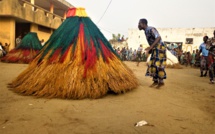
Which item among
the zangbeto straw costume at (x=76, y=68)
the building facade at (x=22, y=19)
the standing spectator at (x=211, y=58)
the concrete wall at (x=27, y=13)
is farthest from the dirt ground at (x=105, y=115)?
the building facade at (x=22, y=19)

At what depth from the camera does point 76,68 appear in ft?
11.6

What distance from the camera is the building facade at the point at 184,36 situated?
23172 millimetres

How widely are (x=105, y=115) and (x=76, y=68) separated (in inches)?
48.4

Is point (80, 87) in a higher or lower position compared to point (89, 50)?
lower

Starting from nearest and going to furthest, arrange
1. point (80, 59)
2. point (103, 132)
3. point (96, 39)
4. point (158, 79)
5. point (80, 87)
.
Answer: point (103, 132) < point (80, 87) < point (80, 59) < point (96, 39) < point (158, 79)

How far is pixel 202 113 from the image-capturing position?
2.91m

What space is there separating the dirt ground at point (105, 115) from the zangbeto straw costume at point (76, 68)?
185 millimetres

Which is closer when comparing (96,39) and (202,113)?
(202,113)

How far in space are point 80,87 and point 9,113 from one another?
115cm

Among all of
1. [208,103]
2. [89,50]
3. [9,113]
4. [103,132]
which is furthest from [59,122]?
[208,103]

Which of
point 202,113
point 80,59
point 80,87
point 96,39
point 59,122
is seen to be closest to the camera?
point 59,122

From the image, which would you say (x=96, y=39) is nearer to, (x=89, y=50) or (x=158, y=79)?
(x=89, y=50)

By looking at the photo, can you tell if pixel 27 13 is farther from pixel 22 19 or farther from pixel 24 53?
pixel 24 53

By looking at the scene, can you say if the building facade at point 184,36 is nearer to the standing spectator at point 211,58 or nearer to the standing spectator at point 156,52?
the standing spectator at point 211,58
